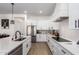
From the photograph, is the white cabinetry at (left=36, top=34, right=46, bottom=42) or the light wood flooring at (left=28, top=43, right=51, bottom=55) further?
the white cabinetry at (left=36, top=34, right=46, bottom=42)

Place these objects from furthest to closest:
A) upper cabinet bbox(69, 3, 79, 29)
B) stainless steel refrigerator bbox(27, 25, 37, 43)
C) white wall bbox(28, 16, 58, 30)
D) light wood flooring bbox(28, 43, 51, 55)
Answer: white wall bbox(28, 16, 58, 30)
stainless steel refrigerator bbox(27, 25, 37, 43)
light wood flooring bbox(28, 43, 51, 55)
upper cabinet bbox(69, 3, 79, 29)

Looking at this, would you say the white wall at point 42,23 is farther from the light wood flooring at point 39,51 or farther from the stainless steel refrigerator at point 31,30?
the light wood flooring at point 39,51

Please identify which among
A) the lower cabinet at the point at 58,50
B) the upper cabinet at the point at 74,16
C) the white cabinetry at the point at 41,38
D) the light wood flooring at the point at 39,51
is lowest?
the light wood flooring at the point at 39,51

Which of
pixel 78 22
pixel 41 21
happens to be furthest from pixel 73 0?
pixel 41 21

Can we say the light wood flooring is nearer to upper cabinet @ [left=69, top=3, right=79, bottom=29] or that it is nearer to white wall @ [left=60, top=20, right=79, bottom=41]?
white wall @ [left=60, top=20, right=79, bottom=41]

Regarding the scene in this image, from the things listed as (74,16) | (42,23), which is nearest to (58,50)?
(74,16)

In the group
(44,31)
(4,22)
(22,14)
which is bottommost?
(44,31)

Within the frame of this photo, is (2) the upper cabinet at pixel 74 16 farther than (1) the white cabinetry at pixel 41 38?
No

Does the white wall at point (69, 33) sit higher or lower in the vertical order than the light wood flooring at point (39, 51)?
higher

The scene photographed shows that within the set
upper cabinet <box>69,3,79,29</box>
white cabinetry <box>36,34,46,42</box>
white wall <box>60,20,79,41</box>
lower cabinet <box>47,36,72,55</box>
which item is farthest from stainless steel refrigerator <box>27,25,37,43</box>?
upper cabinet <box>69,3,79,29</box>

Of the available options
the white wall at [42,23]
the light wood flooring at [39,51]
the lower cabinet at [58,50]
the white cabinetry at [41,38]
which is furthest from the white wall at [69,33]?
the white wall at [42,23]

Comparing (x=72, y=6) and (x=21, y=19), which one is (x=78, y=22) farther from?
(x=21, y=19)
